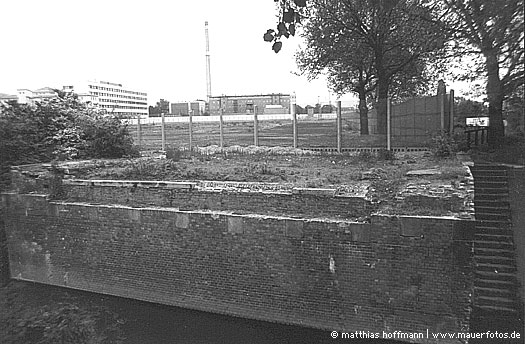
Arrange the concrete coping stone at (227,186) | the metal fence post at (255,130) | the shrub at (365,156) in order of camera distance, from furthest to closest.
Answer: the metal fence post at (255,130)
the shrub at (365,156)
the concrete coping stone at (227,186)

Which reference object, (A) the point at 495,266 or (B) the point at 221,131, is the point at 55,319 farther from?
(B) the point at 221,131

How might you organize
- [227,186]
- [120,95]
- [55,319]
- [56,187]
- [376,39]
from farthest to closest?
[120,95] → [376,39] → [56,187] → [227,186] → [55,319]

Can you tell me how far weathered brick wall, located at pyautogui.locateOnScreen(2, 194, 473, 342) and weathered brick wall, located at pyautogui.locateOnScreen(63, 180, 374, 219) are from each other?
0.92 feet

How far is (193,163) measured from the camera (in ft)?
37.8

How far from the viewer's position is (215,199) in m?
7.55

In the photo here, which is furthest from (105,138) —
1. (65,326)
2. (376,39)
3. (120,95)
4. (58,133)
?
(120,95)

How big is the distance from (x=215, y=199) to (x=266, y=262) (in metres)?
1.51

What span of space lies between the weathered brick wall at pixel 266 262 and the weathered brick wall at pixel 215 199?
0.28 m

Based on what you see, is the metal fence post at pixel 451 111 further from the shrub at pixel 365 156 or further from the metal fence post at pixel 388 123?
the shrub at pixel 365 156

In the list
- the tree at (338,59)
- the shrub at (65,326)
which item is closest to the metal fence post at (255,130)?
the tree at (338,59)

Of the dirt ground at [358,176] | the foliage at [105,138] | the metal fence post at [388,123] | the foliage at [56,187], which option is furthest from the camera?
the metal fence post at [388,123]

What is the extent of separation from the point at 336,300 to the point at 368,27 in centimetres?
1231

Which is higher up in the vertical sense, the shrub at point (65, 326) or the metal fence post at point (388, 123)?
the metal fence post at point (388, 123)

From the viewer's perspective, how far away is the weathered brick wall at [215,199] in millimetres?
6633
